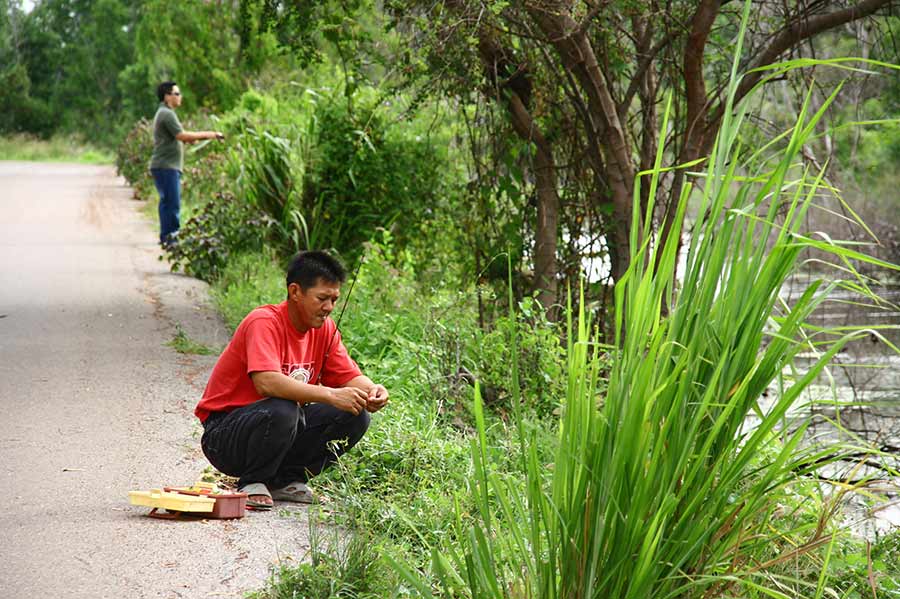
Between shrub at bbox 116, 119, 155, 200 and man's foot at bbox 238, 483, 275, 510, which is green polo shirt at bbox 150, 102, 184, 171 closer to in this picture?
shrub at bbox 116, 119, 155, 200

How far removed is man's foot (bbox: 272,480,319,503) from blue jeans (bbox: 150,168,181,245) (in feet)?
27.6

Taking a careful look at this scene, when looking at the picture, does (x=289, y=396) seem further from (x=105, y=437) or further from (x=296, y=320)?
(x=105, y=437)

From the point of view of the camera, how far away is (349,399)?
5.09 m

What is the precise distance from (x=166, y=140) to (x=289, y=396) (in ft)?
29.5

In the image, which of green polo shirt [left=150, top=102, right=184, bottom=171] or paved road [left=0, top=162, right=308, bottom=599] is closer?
paved road [left=0, top=162, right=308, bottom=599]

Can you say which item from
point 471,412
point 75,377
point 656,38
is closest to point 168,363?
point 75,377

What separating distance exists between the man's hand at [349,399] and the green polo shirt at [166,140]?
8818 mm

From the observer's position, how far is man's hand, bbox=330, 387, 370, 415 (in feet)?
16.7

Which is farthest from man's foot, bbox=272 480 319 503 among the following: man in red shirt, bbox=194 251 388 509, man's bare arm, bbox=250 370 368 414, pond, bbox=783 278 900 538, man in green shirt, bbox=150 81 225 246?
man in green shirt, bbox=150 81 225 246

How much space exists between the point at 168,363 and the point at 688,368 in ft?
19.1

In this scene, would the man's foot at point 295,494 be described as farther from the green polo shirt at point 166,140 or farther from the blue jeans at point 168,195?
the green polo shirt at point 166,140

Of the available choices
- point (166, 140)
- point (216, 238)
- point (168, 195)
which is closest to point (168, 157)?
point (166, 140)

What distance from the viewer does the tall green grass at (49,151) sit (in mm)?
40719

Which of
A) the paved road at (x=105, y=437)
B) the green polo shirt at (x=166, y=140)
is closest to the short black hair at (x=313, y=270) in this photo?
the paved road at (x=105, y=437)
